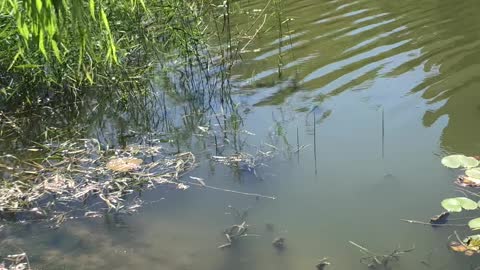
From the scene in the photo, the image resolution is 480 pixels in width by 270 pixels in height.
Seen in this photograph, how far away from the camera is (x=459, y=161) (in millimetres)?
3480

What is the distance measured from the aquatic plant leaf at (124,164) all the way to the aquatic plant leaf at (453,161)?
6.00ft

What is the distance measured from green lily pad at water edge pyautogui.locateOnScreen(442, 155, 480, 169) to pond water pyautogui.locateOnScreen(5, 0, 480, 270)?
92 mm

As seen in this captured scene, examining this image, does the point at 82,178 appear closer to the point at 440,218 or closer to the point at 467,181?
the point at 440,218

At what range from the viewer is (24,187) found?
12.0 ft

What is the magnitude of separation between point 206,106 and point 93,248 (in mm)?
1898

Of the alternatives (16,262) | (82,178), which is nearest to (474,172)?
(82,178)

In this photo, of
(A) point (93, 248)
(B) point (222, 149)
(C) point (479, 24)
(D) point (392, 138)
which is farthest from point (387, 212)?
(C) point (479, 24)

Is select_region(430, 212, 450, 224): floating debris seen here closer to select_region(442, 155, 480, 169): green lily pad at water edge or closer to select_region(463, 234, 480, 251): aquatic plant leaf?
select_region(463, 234, 480, 251): aquatic plant leaf

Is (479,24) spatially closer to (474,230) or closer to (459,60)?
(459,60)

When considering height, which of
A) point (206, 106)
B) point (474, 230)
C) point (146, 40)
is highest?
point (146, 40)

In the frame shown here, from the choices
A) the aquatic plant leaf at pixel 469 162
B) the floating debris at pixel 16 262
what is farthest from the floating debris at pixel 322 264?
the floating debris at pixel 16 262

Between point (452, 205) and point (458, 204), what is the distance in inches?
1.2

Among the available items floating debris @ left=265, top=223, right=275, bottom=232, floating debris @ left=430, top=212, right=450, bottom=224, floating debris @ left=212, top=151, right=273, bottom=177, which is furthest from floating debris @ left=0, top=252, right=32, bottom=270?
floating debris @ left=430, top=212, right=450, bottom=224

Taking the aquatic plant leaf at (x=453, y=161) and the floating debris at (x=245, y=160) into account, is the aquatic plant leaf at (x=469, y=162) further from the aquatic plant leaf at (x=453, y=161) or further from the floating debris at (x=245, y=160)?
the floating debris at (x=245, y=160)
